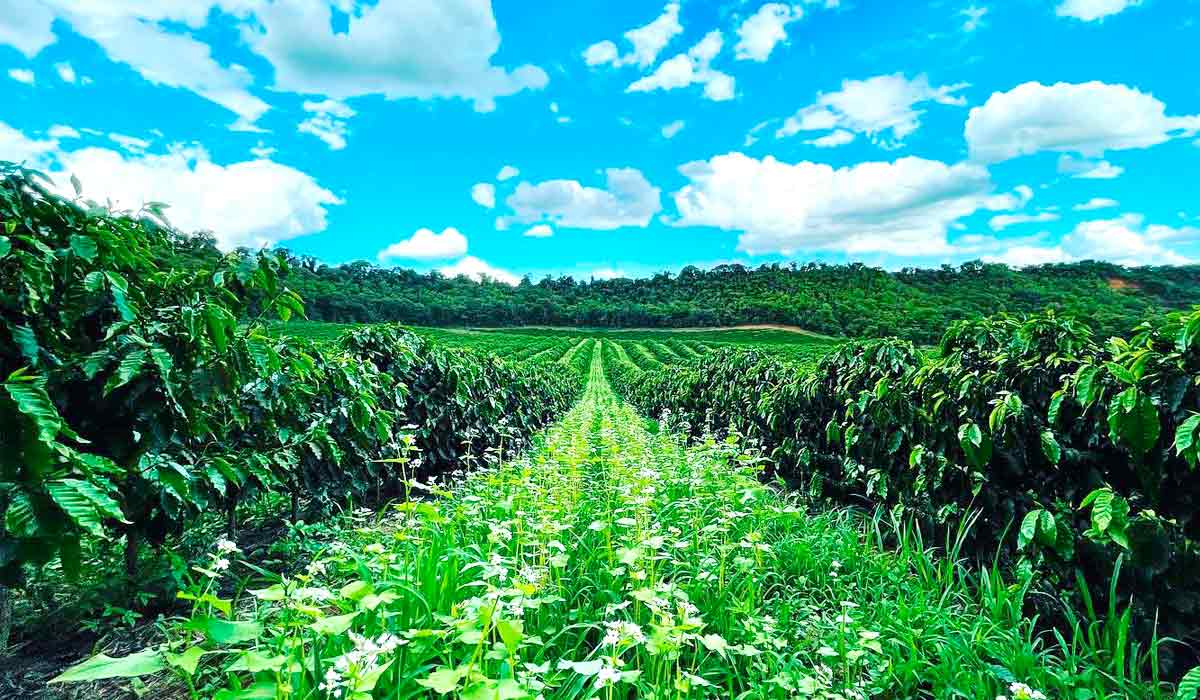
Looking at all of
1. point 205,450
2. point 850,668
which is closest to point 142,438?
point 205,450

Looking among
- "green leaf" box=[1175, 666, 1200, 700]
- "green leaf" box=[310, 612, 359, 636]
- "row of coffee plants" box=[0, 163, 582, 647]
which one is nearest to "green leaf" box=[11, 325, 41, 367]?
"row of coffee plants" box=[0, 163, 582, 647]

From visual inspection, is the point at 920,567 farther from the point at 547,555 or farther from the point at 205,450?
the point at 205,450

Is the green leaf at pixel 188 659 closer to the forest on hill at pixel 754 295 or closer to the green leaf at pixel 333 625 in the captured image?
the green leaf at pixel 333 625

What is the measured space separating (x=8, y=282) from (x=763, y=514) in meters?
4.63

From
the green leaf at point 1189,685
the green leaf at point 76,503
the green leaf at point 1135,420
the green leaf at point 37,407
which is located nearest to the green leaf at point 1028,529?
the green leaf at point 1135,420

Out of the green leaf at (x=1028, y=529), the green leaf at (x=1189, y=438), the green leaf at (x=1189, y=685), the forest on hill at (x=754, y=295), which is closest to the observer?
the green leaf at (x=1189, y=685)

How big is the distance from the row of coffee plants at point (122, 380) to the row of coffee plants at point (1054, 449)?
4.21 m

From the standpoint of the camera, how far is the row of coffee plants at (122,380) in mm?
1754

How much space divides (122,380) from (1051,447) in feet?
15.1

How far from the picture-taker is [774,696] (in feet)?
7.44

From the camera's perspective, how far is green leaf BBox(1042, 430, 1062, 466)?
3.05 m

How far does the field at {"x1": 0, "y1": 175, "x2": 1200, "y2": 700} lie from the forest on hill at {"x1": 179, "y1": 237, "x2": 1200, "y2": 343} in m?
54.1

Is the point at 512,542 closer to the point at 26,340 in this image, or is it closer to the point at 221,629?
the point at 221,629

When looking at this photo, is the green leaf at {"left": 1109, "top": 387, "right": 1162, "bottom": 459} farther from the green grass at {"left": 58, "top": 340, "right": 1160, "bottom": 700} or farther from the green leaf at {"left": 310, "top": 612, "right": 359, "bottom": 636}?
the green leaf at {"left": 310, "top": 612, "right": 359, "bottom": 636}
